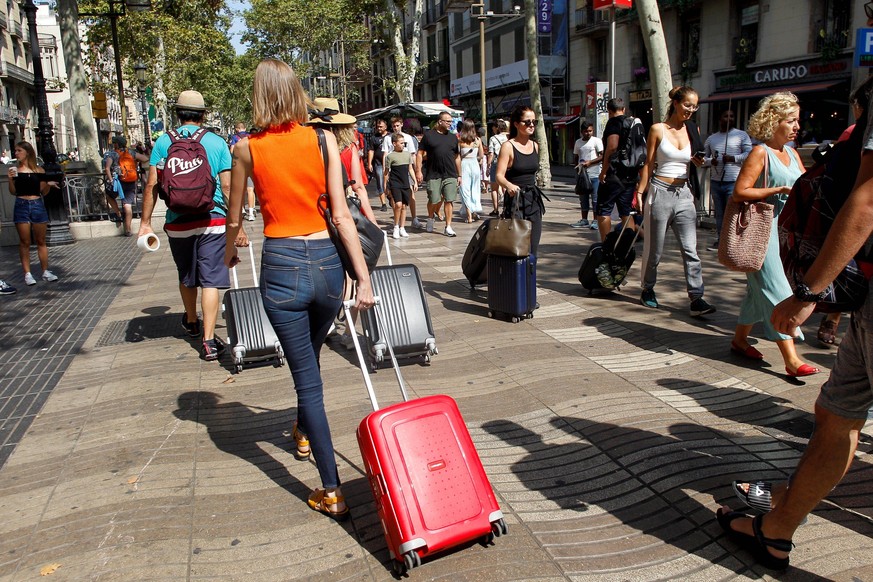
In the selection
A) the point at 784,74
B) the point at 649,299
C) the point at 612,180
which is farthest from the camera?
the point at 784,74

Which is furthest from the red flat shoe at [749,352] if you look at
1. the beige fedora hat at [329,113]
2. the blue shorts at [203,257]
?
the blue shorts at [203,257]

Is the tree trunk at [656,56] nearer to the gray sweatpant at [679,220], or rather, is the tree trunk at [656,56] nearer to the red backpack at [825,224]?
the gray sweatpant at [679,220]

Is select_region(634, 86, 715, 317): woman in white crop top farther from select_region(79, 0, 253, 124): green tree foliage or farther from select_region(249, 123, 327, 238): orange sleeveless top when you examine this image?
select_region(79, 0, 253, 124): green tree foliage

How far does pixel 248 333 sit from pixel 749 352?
140 inches

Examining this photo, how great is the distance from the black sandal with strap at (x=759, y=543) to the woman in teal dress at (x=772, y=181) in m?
1.99

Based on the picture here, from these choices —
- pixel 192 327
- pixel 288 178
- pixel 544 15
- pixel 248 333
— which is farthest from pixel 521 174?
pixel 544 15

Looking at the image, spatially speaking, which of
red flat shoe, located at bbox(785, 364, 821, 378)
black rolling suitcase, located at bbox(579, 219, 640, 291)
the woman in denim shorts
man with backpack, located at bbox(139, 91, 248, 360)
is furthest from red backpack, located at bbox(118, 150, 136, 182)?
red flat shoe, located at bbox(785, 364, 821, 378)

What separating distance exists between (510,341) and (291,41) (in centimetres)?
4524

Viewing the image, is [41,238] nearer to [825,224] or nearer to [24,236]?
[24,236]

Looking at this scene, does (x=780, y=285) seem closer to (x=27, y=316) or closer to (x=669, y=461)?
(x=669, y=461)

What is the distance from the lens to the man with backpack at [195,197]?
521cm

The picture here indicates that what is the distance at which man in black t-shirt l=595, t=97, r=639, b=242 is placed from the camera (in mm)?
8156

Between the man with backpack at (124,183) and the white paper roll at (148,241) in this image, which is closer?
the white paper roll at (148,241)

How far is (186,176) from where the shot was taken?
5203mm
